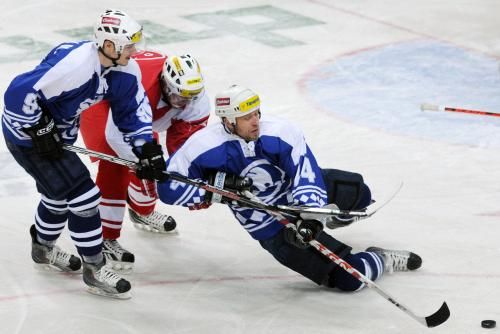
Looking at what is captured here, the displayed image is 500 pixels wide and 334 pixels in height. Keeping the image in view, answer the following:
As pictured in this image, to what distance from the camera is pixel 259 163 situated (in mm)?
4219

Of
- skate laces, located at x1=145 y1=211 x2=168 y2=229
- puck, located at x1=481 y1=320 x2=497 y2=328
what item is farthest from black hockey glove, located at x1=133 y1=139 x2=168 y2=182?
puck, located at x1=481 y1=320 x2=497 y2=328

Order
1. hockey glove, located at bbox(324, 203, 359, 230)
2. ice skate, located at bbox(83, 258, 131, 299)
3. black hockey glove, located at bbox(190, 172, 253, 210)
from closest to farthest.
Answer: black hockey glove, located at bbox(190, 172, 253, 210) → ice skate, located at bbox(83, 258, 131, 299) → hockey glove, located at bbox(324, 203, 359, 230)

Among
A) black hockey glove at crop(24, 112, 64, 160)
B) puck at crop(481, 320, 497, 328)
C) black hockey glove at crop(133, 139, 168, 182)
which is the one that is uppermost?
black hockey glove at crop(24, 112, 64, 160)

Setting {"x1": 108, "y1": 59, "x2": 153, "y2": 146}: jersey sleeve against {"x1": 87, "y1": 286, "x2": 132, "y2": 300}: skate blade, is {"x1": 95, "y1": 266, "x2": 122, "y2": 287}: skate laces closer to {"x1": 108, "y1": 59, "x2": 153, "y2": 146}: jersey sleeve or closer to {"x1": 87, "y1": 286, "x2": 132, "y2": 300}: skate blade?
{"x1": 87, "y1": 286, "x2": 132, "y2": 300}: skate blade

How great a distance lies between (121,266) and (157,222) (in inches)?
16.0

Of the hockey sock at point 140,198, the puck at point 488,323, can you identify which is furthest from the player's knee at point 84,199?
the puck at point 488,323

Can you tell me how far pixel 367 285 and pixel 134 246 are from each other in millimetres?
1162

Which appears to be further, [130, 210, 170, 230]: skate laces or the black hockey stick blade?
[130, 210, 170, 230]: skate laces

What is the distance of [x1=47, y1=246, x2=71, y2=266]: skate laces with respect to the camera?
4516mm

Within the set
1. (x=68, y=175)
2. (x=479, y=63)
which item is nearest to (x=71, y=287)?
(x=68, y=175)

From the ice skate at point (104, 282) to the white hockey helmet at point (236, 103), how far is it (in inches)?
28.9

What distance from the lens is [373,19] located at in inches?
324

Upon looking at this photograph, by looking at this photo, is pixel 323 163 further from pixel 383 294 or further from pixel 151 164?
pixel 383 294

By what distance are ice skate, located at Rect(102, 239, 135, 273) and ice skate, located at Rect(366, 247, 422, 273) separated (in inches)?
37.4
